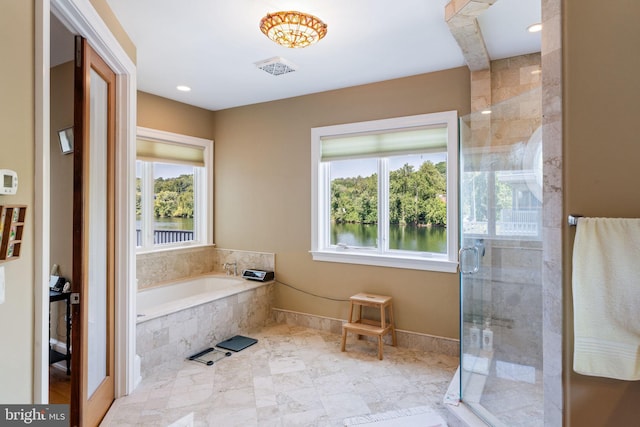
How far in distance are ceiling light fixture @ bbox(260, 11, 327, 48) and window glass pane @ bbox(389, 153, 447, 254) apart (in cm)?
171

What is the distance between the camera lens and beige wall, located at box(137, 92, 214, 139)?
394cm

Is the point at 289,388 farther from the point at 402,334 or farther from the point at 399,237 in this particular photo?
the point at 399,237

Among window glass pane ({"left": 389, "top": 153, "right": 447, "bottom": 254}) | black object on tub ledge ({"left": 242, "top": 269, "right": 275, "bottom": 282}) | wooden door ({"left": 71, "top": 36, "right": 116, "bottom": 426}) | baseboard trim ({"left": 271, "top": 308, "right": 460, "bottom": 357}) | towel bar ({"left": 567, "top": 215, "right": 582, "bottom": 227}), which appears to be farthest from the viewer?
black object on tub ledge ({"left": 242, "top": 269, "right": 275, "bottom": 282})

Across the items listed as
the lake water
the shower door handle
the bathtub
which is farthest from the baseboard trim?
the shower door handle

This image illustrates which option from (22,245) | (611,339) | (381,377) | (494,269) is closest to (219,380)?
(381,377)

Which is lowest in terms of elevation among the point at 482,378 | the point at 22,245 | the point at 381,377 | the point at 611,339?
the point at 381,377

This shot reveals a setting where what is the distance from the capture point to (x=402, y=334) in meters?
3.52

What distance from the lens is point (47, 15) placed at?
54.9 inches

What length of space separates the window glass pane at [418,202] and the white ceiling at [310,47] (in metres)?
0.92

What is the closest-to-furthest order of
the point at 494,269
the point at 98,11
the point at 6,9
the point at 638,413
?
the point at 6,9 → the point at 638,413 → the point at 98,11 → the point at 494,269

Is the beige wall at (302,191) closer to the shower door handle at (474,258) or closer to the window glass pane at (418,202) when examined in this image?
the window glass pane at (418,202)

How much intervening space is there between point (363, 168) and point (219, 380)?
2566mm

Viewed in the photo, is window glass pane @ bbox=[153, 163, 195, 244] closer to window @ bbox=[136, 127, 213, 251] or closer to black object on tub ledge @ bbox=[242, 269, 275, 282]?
window @ bbox=[136, 127, 213, 251]

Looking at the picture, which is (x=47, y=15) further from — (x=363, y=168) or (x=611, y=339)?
(x=363, y=168)
